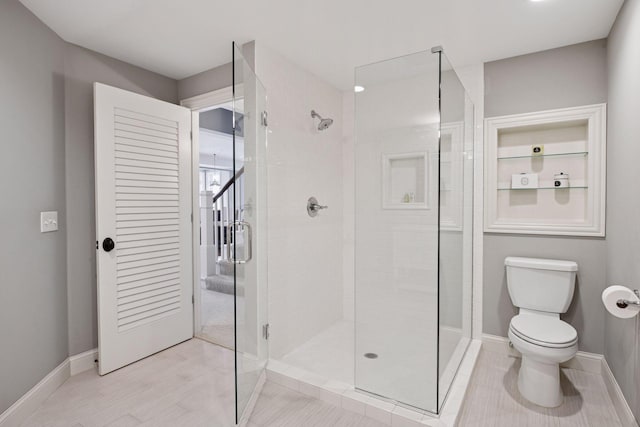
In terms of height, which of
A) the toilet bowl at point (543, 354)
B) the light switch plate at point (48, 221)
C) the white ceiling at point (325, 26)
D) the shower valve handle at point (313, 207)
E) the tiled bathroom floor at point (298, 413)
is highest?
the white ceiling at point (325, 26)

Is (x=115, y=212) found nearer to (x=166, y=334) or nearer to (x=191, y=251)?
Answer: (x=191, y=251)

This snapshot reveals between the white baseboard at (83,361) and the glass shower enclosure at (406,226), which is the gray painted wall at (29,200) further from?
the glass shower enclosure at (406,226)

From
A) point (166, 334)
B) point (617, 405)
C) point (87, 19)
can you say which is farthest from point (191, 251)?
point (617, 405)

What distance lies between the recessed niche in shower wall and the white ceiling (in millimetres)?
918

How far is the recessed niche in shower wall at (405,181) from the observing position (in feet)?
6.13

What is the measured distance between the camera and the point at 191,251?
10.2 feet

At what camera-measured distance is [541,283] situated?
2.49m

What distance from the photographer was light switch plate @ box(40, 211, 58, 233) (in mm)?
2189

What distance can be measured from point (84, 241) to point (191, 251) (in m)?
0.83

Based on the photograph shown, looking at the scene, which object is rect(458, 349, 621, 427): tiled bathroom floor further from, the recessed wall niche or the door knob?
the door knob

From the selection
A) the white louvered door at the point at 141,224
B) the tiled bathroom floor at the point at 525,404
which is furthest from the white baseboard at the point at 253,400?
the tiled bathroom floor at the point at 525,404

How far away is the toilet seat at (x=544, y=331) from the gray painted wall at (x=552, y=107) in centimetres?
39

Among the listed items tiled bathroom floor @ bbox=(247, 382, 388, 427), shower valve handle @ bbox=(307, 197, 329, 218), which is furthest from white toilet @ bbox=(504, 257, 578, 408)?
shower valve handle @ bbox=(307, 197, 329, 218)

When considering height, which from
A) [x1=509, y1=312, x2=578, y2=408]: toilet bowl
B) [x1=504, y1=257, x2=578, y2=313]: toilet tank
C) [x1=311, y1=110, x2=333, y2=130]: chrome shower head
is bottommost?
[x1=509, y1=312, x2=578, y2=408]: toilet bowl
